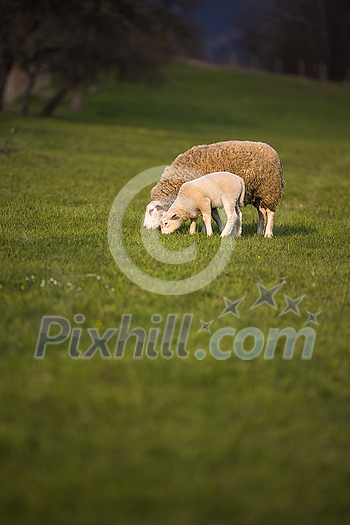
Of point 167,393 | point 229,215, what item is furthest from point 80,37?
point 167,393

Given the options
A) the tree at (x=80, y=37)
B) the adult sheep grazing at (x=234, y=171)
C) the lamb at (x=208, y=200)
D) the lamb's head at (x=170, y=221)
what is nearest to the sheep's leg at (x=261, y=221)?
the adult sheep grazing at (x=234, y=171)

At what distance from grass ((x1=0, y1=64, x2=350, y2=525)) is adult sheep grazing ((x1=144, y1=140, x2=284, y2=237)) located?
551 millimetres

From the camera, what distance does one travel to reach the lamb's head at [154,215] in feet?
27.1

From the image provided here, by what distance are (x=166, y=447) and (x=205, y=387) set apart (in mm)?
728

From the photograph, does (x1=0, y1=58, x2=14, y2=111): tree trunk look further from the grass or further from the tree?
the grass

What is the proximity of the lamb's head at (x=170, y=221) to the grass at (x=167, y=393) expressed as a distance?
125 mm

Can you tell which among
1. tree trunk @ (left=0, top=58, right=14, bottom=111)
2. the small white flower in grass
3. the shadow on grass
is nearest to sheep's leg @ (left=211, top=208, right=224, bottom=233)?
the shadow on grass

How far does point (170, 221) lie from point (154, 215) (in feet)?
1.75

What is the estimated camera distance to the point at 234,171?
320 inches

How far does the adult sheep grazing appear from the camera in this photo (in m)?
8.20

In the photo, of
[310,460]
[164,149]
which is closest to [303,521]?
[310,460]

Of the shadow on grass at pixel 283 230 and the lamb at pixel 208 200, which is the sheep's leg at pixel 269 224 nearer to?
the shadow on grass at pixel 283 230

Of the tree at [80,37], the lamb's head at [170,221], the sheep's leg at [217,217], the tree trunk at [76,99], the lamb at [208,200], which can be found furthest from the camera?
the tree trunk at [76,99]

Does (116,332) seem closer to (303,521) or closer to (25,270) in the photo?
(25,270)
